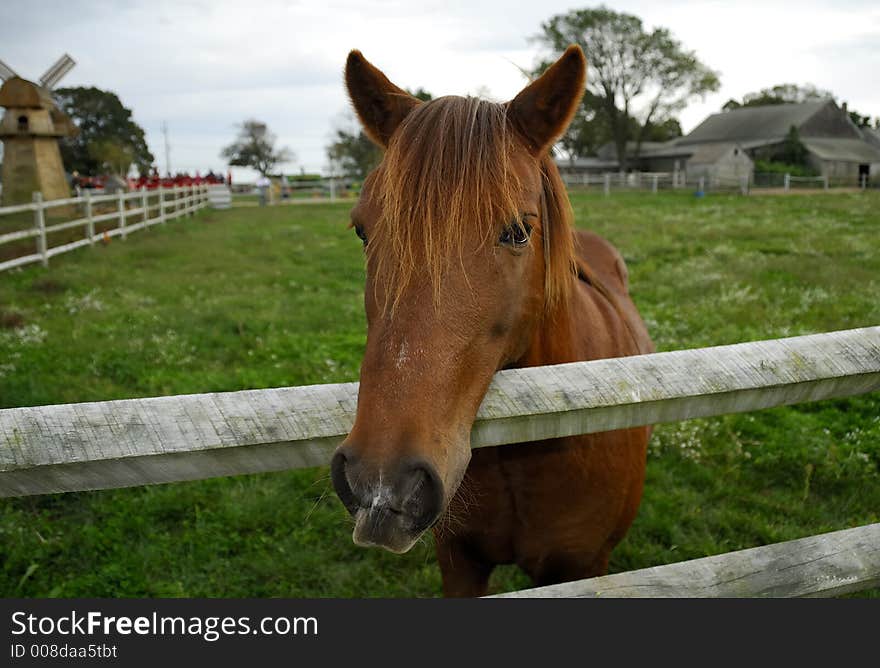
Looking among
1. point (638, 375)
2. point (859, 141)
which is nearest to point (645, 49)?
point (859, 141)

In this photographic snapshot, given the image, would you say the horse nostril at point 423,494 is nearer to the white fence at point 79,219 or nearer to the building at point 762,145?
the white fence at point 79,219

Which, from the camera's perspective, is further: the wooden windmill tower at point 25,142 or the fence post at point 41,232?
the wooden windmill tower at point 25,142

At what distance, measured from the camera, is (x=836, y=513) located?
4012 mm

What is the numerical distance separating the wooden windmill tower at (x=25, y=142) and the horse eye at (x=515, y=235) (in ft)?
76.5

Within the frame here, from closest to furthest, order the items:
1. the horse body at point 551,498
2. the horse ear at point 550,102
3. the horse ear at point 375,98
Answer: the horse ear at point 550,102
the horse ear at point 375,98
the horse body at point 551,498

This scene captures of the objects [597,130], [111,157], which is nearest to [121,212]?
[111,157]

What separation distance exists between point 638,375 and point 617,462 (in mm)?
1030

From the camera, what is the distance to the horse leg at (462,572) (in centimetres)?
270

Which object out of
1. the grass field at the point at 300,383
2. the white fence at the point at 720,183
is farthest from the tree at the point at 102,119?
the grass field at the point at 300,383

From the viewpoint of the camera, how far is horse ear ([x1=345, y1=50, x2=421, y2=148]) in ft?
6.98

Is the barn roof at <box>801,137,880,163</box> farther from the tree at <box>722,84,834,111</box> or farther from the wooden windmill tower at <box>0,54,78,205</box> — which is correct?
the wooden windmill tower at <box>0,54,78,205</box>

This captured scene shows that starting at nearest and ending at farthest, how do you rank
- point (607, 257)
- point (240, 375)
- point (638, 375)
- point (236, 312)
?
point (638, 375)
point (607, 257)
point (240, 375)
point (236, 312)

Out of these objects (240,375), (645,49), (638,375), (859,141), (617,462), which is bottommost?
(240,375)

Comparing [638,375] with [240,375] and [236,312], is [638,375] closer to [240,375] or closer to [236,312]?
[240,375]
